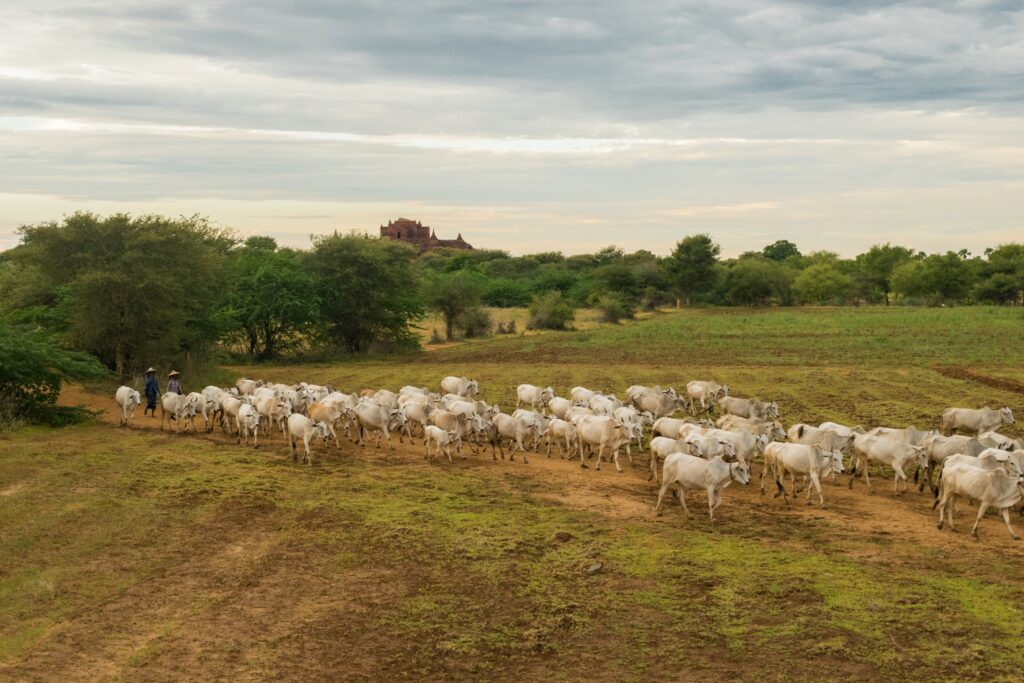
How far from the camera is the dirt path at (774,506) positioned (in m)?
12.7

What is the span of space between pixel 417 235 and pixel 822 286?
67.6m

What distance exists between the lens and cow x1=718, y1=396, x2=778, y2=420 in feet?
72.5

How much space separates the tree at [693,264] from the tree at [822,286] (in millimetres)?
10955

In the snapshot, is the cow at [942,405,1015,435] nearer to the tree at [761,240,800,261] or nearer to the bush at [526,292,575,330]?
the bush at [526,292,575,330]

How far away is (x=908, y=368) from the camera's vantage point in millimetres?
34531

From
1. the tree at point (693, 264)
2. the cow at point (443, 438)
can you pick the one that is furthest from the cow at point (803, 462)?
the tree at point (693, 264)

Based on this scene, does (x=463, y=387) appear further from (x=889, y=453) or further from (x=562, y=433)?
(x=889, y=453)

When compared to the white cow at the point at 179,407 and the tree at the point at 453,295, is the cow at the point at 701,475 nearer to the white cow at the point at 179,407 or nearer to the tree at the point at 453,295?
the white cow at the point at 179,407

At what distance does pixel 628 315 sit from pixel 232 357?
3214cm

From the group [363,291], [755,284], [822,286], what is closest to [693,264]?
[755,284]

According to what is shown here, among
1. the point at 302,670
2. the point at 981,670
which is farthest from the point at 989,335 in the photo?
the point at 302,670

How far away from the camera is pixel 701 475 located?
13773 millimetres

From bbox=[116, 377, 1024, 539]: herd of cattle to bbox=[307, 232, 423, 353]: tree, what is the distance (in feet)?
66.5

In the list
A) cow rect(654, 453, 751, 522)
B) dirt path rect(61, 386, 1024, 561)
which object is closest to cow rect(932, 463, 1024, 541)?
dirt path rect(61, 386, 1024, 561)
